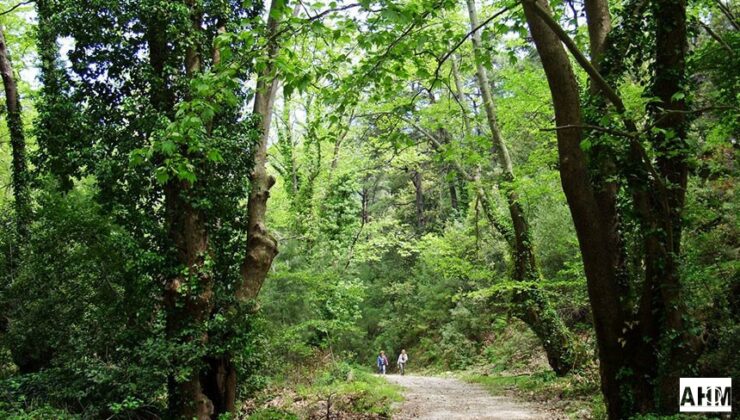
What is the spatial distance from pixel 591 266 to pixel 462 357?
17552mm

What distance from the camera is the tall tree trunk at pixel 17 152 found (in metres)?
11.3

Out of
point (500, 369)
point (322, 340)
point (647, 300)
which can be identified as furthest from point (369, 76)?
point (500, 369)

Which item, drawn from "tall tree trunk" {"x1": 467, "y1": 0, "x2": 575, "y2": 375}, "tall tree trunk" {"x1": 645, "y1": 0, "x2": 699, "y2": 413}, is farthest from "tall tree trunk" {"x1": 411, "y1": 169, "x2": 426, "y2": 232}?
"tall tree trunk" {"x1": 645, "y1": 0, "x2": 699, "y2": 413}

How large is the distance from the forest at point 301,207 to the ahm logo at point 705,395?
0.11 metres

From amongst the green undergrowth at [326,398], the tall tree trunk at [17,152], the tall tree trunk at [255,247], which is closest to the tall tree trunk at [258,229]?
the tall tree trunk at [255,247]

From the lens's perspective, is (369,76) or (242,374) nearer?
(369,76)

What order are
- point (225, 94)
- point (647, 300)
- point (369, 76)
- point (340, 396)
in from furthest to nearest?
point (340, 396)
point (647, 300)
point (369, 76)
point (225, 94)

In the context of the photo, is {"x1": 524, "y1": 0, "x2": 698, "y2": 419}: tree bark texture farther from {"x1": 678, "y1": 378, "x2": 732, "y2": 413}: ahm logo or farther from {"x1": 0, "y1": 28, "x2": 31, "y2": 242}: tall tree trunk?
{"x1": 0, "y1": 28, "x2": 31, "y2": 242}: tall tree trunk

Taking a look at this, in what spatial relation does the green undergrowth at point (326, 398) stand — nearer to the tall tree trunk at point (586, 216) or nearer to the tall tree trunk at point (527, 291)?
the tall tree trunk at point (527, 291)

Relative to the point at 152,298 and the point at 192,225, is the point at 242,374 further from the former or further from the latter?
the point at 192,225

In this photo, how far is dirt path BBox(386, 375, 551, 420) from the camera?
9.59 m

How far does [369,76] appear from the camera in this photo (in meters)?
5.06

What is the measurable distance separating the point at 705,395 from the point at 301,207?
1427 cm

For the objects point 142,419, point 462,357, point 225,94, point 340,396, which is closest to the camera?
point 225,94
